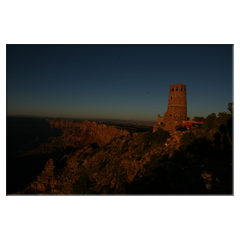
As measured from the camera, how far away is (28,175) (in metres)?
37.5

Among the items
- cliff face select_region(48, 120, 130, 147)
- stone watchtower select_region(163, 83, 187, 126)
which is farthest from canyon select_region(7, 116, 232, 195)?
cliff face select_region(48, 120, 130, 147)

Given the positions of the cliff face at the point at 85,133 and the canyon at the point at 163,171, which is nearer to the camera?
the canyon at the point at 163,171

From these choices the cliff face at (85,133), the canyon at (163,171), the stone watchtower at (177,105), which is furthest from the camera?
the cliff face at (85,133)

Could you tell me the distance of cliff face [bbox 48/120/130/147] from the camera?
185ft

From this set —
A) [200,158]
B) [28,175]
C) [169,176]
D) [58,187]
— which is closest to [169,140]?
[200,158]

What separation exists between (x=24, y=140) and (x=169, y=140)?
82497 mm

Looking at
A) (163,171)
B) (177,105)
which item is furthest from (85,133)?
(163,171)

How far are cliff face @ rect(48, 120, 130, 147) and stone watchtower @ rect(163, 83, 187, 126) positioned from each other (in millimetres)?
24832

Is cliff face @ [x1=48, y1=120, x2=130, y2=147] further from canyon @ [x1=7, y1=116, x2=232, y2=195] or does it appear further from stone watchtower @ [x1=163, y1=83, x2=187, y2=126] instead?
canyon @ [x1=7, y1=116, x2=232, y2=195]

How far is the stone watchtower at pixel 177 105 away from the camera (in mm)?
22984

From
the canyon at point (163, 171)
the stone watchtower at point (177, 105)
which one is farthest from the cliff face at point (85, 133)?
the canyon at point (163, 171)

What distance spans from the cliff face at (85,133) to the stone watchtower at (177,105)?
978 inches

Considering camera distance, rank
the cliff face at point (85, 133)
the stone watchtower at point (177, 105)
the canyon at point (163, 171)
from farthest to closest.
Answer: the cliff face at point (85, 133), the stone watchtower at point (177, 105), the canyon at point (163, 171)

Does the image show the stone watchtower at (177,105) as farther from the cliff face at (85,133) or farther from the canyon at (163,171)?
the cliff face at (85,133)
